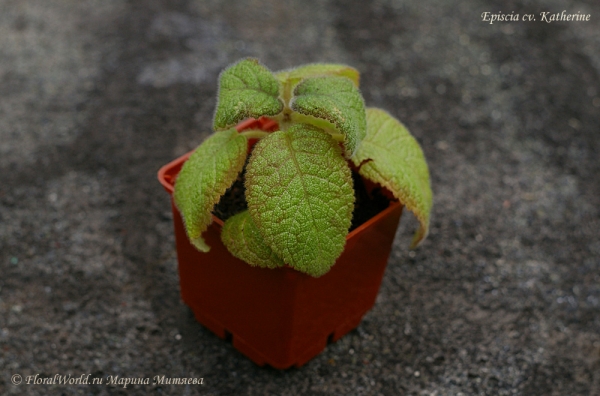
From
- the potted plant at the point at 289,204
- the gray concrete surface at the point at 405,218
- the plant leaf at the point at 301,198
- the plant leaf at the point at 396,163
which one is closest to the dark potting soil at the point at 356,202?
the potted plant at the point at 289,204

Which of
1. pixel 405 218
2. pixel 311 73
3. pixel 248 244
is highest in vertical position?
pixel 311 73

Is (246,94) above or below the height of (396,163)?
above

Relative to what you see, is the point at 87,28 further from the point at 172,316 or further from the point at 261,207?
the point at 261,207

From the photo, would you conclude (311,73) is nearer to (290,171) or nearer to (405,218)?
(290,171)

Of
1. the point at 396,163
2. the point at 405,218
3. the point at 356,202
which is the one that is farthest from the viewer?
the point at 405,218

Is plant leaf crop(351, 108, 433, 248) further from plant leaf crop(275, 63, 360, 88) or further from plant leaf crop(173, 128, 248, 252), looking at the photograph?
plant leaf crop(173, 128, 248, 252)

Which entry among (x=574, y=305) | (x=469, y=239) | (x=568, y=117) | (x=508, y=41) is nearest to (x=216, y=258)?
(x=469, y=239)

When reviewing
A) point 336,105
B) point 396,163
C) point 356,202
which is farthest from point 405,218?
point 336,105
